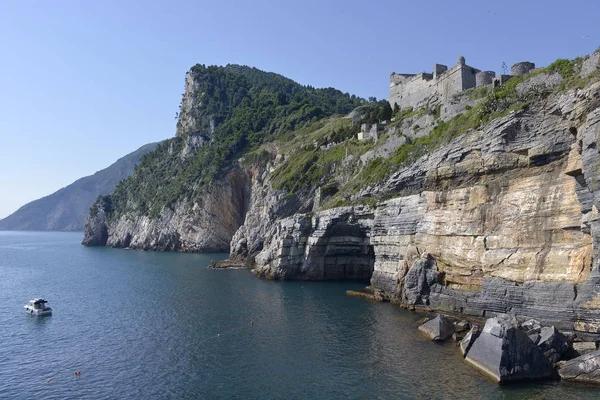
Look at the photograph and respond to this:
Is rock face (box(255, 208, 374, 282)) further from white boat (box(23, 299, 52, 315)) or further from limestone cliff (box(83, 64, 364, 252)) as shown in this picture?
white boat (box(23, 299, 52, 315))

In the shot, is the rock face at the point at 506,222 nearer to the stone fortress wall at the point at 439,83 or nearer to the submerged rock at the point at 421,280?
the submerged rock at the point at 421,280

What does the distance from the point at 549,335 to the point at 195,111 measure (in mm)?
144396

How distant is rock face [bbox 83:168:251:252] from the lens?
379ft

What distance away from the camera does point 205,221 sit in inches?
4550

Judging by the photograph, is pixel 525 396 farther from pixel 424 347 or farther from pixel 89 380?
pixel 89 380

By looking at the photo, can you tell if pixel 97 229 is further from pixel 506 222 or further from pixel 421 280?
pixel 506 222

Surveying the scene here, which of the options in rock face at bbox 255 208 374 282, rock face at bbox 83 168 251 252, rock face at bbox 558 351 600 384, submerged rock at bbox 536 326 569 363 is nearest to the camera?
rock face at bbox 558 351 600 384

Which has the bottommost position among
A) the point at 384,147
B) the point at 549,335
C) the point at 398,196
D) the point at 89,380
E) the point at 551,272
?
the point at 89,380

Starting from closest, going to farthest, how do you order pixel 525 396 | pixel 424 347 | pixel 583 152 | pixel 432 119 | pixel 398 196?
pixel 525 396, pixel 583 152, pixel 424 347, pixel 398 196, pixel 432 119

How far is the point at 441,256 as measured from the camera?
44.6m

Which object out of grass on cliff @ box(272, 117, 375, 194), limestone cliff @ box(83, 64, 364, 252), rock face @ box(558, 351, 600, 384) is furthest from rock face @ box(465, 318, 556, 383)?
limestone cliff @ box(83, 64, 364, 252)

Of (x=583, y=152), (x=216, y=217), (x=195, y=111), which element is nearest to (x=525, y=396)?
(x=583, y=152)

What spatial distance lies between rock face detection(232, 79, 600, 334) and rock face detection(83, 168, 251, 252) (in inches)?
2523

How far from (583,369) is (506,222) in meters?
13.8
